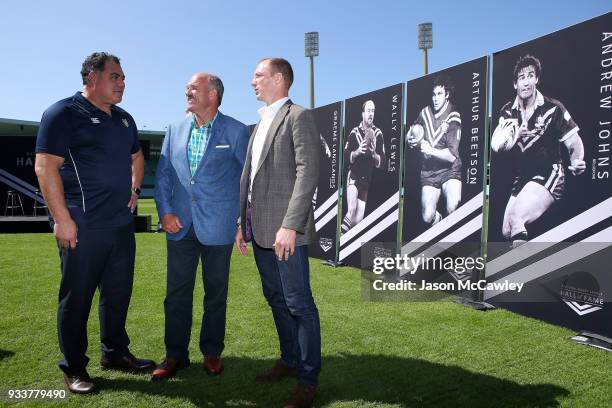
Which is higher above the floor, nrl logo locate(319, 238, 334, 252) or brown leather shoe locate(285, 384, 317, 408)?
nrl logo locate(319, 238, 334, 252)

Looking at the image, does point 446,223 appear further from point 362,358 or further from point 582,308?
point 362,358

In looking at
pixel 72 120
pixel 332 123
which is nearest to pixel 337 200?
pixel 332 123

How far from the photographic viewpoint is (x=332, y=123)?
684cm

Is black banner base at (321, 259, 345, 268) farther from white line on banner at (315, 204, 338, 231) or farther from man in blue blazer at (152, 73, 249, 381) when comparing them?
man in blue blazer at (152, 73, 249, 381)

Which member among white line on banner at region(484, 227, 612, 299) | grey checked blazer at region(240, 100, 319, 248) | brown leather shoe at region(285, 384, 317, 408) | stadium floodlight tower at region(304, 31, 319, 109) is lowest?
brown leather shoe at region(285, 384, 317, 408)

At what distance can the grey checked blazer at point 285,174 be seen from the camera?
223 cm

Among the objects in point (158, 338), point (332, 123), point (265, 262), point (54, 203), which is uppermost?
point (332, 123)

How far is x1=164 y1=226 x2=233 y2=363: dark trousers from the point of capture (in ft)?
9.07

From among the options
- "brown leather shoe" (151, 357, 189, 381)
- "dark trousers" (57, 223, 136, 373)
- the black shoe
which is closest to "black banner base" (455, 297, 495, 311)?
"brown leather shoe" (151, 357, 189, 381)

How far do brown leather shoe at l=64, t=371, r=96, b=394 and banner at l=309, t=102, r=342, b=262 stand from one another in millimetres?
4532

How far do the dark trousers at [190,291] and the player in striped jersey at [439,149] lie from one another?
2.88 meters

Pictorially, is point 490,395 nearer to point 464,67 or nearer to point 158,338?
point 158,338

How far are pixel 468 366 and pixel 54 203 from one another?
267 cm

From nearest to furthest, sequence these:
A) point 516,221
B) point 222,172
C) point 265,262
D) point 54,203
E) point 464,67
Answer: point 54,203, point 265,262, point 222,172, point 516,221, point 464,67
